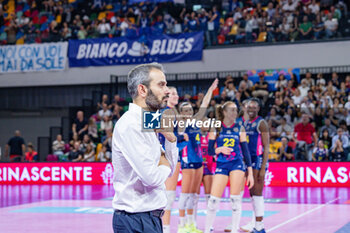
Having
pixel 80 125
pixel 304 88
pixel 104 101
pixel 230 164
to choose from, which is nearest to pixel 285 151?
pixel 304 88

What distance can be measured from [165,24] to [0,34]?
924cm

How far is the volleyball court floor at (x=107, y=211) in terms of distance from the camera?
988 centimetres

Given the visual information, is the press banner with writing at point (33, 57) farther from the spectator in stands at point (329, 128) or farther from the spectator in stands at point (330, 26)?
the spectator in stands at point (329, 128)

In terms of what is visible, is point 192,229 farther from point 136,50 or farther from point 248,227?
point 136,50

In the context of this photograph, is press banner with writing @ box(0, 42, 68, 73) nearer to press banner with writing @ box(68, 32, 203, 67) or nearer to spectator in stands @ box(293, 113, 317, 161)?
press banner with writing @ box(68, 32, 203, 67)

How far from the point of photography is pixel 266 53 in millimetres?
23078

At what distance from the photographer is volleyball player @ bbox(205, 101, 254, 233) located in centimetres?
821

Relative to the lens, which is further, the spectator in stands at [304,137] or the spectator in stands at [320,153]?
the spectator in stands at [304,137]

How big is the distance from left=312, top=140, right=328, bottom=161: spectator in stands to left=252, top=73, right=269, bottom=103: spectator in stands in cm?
358

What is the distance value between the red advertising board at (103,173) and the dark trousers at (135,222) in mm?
14628

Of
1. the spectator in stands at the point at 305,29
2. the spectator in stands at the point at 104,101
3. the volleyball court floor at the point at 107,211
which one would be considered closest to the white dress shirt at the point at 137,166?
the volleyball court floor at the point at 107,211

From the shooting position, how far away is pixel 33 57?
2648 centimetres

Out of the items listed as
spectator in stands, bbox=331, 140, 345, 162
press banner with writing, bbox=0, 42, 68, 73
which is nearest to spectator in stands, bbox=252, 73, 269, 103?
spectator in stands, bbox=331, 140, 345, 162

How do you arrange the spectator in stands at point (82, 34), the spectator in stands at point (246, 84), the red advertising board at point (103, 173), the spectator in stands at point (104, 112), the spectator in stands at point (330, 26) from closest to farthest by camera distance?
1. the red advertising board at point (103, 173)
2. the spectator in stands at point (246, 84)
3. the spectator in stands at point (330, 26)
4. the spectator in stands at point (104, 112)
5. the spectator in stands at point (82, 34)
